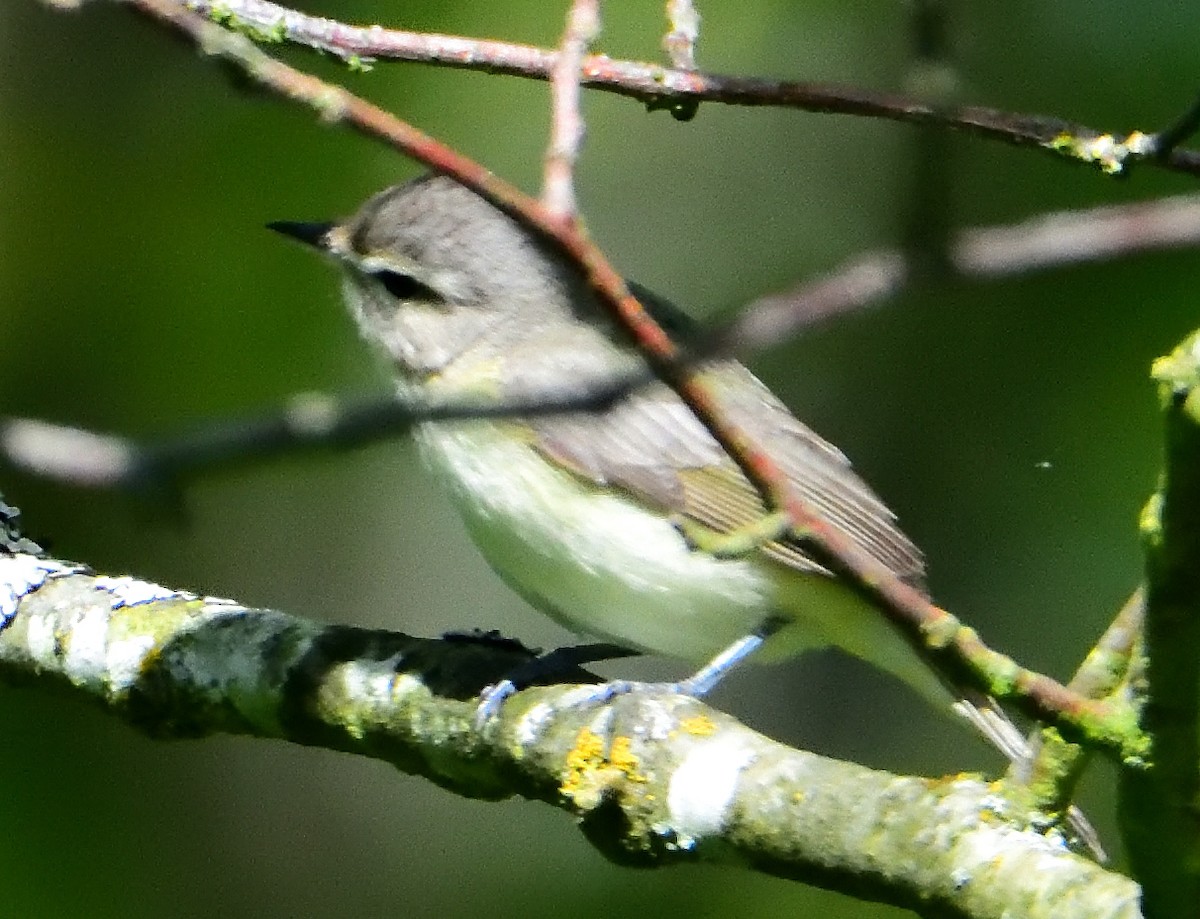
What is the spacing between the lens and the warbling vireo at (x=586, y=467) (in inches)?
127

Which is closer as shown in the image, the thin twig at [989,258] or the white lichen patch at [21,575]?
the thin twig at [989,258]

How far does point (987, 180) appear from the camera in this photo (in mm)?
6148

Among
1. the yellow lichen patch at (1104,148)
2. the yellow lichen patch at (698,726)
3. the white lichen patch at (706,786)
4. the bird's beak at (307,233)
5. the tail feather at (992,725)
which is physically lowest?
the white lichen patch at (706,786)

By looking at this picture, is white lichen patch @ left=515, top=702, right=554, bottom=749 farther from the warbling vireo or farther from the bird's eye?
the bird's eye

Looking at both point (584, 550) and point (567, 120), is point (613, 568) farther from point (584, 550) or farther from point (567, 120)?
point (567, 120)

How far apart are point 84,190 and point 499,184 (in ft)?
16.6

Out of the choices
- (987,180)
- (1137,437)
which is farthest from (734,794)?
(987,180)

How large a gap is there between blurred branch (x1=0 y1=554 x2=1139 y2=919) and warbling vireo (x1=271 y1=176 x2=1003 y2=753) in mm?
287

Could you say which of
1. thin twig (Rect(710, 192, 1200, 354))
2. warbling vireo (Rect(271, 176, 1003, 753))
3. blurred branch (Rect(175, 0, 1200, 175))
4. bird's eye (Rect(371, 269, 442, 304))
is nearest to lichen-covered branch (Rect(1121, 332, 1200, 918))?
thin twig (Rect(710, 192, 1200, 354))

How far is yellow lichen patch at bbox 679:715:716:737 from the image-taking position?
235 cm

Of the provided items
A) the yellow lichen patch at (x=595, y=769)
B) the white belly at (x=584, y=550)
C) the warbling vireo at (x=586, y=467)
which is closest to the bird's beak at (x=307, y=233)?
the warbling vireo at (x=586, y=467)

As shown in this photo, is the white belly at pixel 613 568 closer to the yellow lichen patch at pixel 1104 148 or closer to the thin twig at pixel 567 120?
the yellow lichen patch at pixel 1104 148

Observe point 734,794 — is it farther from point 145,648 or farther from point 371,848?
point 371,848

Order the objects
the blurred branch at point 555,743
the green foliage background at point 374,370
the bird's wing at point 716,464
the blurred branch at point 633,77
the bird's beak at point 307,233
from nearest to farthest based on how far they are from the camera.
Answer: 1. the blurred branch at point 555,743
2. the blurred branch at point 633,77
3. the bird's wing at point 716,464
4. the bird's beak at point 307,233
5. the green foliage background at point 374,370
